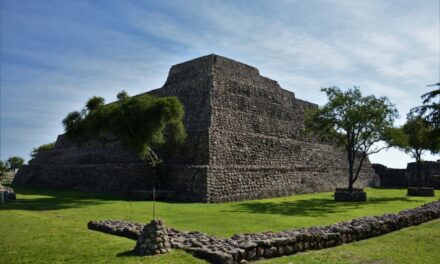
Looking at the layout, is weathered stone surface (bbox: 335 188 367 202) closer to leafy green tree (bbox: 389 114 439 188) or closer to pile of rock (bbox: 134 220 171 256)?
leafy green tree (bbox: 389 114 439 188)

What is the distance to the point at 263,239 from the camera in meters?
8.00

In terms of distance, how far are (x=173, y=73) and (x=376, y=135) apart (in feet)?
52.9

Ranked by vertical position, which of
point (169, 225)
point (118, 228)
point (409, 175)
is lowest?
point (169, 225)

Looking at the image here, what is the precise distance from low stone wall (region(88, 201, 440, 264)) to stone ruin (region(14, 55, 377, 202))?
31.0 ft

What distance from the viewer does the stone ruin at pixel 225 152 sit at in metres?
21.0

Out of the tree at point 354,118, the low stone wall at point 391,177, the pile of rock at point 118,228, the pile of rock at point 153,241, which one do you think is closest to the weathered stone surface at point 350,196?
the tree at point 354,118

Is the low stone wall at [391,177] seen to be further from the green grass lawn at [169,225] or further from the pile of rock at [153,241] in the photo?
the pile of rock at [153,241]

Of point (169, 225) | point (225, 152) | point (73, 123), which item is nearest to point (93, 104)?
point (73, 123)

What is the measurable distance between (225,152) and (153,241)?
1485 centimetres

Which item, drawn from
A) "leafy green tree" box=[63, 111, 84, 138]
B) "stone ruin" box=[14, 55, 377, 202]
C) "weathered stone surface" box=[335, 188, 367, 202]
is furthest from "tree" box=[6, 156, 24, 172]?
"weathered stone surface" box=[335, 188, 367, 202]

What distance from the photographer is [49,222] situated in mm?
11398

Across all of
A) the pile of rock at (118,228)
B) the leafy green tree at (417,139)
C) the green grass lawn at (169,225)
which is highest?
the leafy green tree at (417,139)

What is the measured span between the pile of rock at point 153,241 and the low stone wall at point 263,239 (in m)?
0.39

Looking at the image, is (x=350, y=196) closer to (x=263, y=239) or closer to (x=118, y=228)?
(x=263, y=239)
